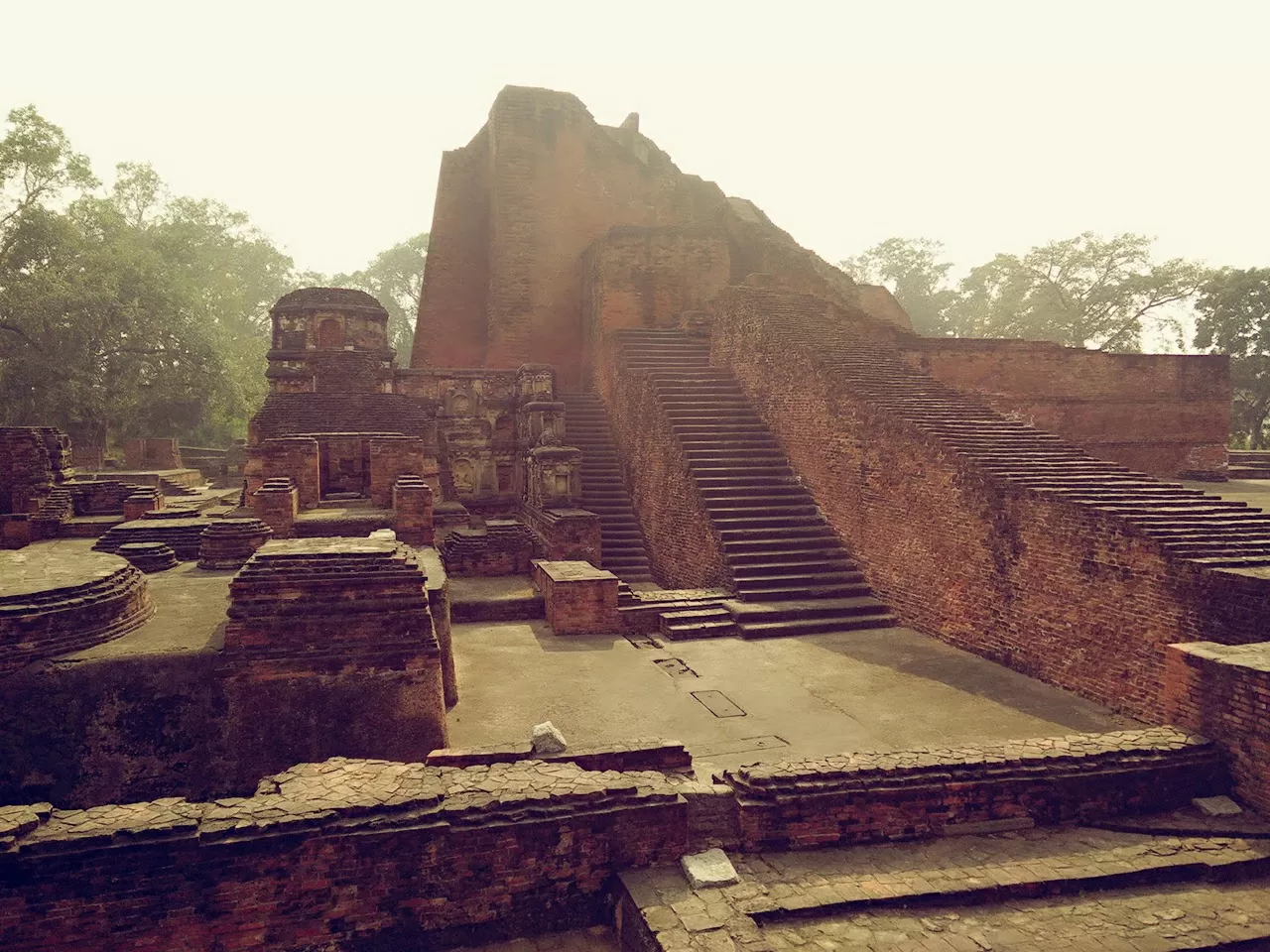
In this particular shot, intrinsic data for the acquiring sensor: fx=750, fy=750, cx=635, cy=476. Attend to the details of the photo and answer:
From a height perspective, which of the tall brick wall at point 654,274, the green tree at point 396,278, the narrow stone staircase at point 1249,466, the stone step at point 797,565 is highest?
the green tree at point 396,278

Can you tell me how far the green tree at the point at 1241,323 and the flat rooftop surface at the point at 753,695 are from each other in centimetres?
2329

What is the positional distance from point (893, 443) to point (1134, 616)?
3.13m

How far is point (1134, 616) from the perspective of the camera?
18.4ft

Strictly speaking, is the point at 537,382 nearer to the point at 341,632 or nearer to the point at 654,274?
the point at 654,274

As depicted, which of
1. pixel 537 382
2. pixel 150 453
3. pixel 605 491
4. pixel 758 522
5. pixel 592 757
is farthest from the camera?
pixel 150 453

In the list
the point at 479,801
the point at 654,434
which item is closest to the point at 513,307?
the point at 654,434

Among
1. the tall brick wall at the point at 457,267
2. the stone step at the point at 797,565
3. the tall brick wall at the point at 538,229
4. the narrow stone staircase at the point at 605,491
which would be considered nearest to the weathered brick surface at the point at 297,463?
the narrow stone staircase at the point at 605,491

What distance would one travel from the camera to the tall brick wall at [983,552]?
5441 millimetres

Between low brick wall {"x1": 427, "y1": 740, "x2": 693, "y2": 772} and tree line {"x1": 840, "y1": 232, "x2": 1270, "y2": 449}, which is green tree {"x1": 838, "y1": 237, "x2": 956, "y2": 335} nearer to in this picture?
tree line {"x1": 840, "y1": 232, "x2": 1270, "y2": 449}

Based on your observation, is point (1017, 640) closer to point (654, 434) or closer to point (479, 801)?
point (479, 801)

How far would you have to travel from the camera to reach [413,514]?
870 cm

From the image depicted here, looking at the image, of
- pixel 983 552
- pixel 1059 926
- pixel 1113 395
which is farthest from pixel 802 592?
pixel 1113 395

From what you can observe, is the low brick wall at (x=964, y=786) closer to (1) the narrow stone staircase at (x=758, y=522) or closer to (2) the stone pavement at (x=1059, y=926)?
(2) the stone pavement at (x=1059, y=926)

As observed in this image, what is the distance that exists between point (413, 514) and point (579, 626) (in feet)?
8.09
